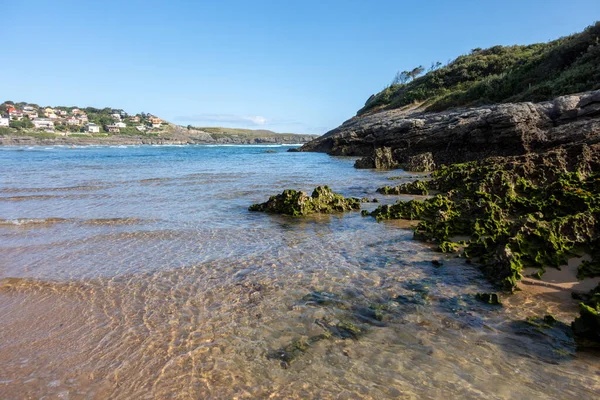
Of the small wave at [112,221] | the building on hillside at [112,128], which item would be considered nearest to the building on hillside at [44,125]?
the building on hillside at [112,128]

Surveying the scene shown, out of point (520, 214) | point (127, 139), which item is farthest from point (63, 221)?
point (127, 139)

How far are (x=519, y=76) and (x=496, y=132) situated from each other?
688 inches

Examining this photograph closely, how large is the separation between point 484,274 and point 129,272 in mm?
5488

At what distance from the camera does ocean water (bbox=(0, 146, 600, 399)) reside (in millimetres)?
3193

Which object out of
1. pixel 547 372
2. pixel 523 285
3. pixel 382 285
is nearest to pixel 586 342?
pixel 547 372

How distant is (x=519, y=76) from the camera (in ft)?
109

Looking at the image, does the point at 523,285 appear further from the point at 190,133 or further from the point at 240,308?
the point at 190,133

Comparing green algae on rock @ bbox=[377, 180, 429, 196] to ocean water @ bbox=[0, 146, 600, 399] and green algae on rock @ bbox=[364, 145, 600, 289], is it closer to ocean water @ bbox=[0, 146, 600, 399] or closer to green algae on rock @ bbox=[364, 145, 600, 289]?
green algae on rock @ bbox=[364, 145, 600, 289]

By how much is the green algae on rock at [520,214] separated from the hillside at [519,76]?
51.2 ft

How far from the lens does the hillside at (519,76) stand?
81.1 feet

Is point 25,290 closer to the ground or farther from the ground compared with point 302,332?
closer to the ground

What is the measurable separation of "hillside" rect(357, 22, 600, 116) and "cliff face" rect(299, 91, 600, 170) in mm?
5305

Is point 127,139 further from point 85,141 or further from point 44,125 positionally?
point 44,125

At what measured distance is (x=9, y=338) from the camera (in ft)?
13.0
